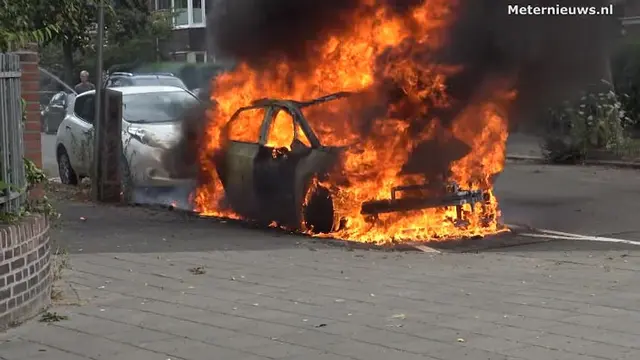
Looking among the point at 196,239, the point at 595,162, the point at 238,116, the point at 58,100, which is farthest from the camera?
the point at 58,100

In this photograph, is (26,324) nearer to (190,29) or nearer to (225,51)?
(225,51)

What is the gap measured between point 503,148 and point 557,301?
13.1 feet

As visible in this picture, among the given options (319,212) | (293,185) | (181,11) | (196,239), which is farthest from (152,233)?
(181,11)

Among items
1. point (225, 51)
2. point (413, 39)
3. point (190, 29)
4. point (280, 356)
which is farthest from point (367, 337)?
point (190, 29)

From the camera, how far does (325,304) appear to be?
6.73m

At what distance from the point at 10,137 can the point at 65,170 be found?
9433 mm

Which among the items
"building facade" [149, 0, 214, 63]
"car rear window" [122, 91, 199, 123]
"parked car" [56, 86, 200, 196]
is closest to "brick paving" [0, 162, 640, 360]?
"parked car" [56, 86, 200, 196]

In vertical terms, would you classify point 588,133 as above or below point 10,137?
below

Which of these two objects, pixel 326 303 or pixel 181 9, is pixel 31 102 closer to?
pixel 326 303

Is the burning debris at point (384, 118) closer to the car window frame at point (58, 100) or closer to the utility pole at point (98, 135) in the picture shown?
the utility pole at point (98, 135)

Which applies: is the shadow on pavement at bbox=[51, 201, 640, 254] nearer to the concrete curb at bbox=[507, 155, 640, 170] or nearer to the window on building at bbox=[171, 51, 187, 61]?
the concrete curb at bbox=[507, 155, 640, 170]

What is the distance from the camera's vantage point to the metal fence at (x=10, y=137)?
6.02 meters

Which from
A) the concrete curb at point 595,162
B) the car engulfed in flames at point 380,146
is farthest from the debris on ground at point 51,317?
the concrete curb at point 595,162

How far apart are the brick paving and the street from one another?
0.01m
